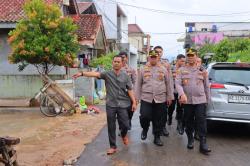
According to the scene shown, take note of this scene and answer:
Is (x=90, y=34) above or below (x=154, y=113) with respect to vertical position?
above

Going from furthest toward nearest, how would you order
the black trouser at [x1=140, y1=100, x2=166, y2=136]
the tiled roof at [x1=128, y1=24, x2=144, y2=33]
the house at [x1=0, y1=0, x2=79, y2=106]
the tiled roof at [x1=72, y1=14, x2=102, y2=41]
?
the tiled roof at [x1=128, y1=24, x2=144, y2=33] → the tiled roof at [x1=72, y1=14, x2=102, y2=41] → the house at [x1=0, y1=0, x2=79, y2=106] → the black trouser at [x1=140, y1=100, x2=166, y2=136]

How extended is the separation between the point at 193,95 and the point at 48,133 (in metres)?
4.19

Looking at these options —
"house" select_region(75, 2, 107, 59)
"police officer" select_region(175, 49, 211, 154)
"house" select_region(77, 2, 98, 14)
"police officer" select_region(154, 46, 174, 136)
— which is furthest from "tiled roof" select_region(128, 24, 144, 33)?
"police officer" select_region(175, 49, 211, 154)

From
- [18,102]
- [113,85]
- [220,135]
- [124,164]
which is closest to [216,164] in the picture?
[124,164]

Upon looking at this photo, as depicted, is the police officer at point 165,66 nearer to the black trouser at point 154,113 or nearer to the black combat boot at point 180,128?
the black trouser at point 154,113

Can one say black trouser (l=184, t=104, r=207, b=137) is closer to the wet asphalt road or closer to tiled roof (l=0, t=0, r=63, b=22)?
the wet asphalt road

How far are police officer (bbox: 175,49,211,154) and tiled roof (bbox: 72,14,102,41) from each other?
14.3m

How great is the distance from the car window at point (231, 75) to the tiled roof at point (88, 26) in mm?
13327

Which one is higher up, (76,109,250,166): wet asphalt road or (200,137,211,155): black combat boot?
(200,137,211,155): black combat boot

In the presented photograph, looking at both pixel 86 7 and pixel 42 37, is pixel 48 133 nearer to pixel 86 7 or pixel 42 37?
pixel 42 37

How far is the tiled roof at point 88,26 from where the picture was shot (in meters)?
22.3

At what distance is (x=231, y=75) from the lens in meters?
9.23

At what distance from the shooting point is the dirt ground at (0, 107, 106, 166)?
7.92 meters

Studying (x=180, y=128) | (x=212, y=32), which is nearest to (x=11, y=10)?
(x=180, y=128)
